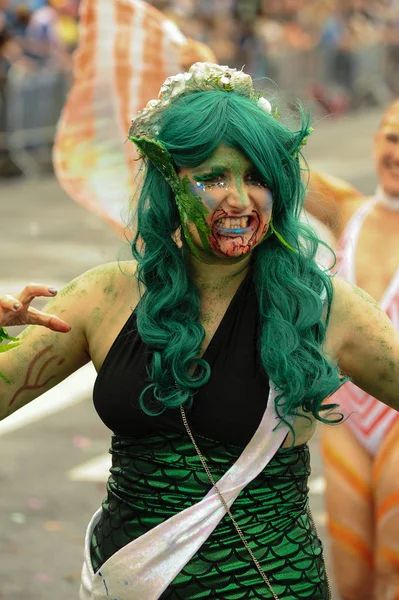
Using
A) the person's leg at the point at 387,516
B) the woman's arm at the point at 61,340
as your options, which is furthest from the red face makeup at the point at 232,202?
the person's leg at the point at 387,516

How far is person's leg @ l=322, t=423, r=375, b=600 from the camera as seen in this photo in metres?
4.73

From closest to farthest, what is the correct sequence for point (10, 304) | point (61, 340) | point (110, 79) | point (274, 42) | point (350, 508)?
point (10, 304), point (61, 340), point (350, 508), point (110, 79), point (274, 42)

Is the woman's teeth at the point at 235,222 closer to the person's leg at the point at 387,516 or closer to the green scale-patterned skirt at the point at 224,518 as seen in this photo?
the green scale-patterned skirt at the point at 224,518

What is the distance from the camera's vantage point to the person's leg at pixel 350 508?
Result: 473 centimetres

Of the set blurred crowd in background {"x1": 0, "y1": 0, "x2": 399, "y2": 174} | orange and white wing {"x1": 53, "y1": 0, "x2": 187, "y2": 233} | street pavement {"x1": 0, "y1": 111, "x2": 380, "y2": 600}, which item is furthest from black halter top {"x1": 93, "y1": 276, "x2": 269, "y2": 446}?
blurred crowd in background {"x1": 0, "y1": 0, "x2": 399, "y2": 174}

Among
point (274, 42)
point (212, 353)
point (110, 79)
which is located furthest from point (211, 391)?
point (274, 42)

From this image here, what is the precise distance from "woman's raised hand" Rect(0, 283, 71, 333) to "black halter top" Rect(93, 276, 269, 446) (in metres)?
0.16

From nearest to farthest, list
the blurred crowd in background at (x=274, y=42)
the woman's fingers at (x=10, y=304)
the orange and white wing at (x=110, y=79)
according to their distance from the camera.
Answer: the woman's fingers at (x=10, y=304), the orange and white wing at (x=110, y=79), the blurred crowd in background at (x=274, y=42)

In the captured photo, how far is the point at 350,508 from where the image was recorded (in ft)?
15.6

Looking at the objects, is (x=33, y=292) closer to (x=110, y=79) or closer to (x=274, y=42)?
(x=110, y=79)

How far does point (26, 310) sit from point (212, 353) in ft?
1.24

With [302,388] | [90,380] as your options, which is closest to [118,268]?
[302,388]

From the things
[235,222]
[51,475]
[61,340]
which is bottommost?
[51,475]

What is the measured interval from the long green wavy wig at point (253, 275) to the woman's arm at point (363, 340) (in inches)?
2.0
